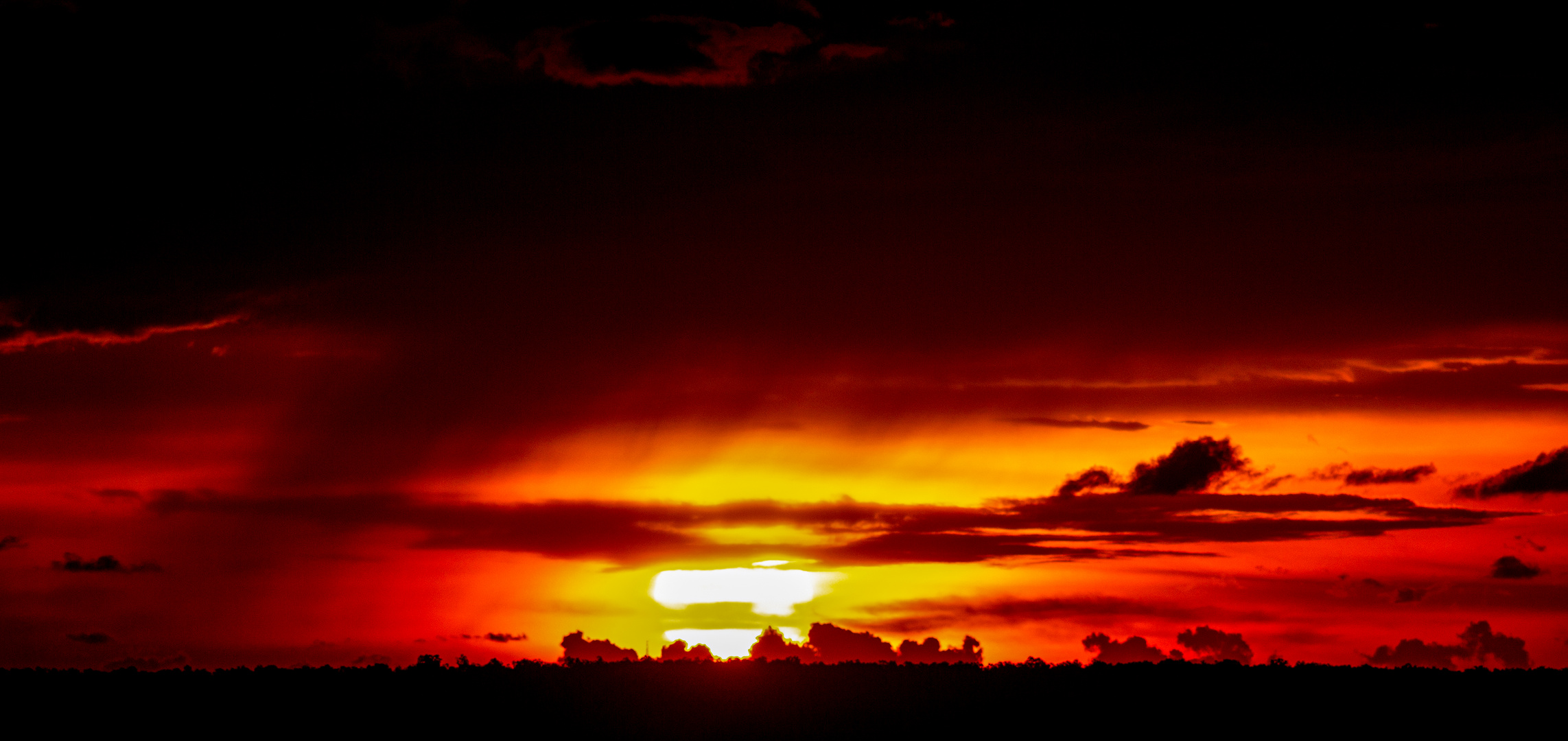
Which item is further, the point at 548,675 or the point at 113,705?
the point at 548,675

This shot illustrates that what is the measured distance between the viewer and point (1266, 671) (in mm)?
54062

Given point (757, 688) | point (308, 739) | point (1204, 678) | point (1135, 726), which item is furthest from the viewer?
point (1204, 678)

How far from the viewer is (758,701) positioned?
45.9 meters

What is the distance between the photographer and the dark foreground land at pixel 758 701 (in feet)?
137

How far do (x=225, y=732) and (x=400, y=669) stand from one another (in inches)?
429

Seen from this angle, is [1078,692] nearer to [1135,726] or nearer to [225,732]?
[1135,726]

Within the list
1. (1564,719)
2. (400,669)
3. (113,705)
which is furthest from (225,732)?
(1564,719)

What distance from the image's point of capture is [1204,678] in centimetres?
5184

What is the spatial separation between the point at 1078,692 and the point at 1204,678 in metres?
6.36

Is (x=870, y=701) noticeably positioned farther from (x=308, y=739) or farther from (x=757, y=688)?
(x=308, y=739)

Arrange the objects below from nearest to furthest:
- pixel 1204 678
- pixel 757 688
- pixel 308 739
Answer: pixel 308 739 → pixel 757 688 → pixel 1204 678

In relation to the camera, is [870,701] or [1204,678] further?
[1204,678]

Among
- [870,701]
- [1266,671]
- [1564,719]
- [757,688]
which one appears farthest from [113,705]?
[1564,719]

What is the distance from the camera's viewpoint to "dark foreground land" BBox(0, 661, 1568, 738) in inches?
1647
